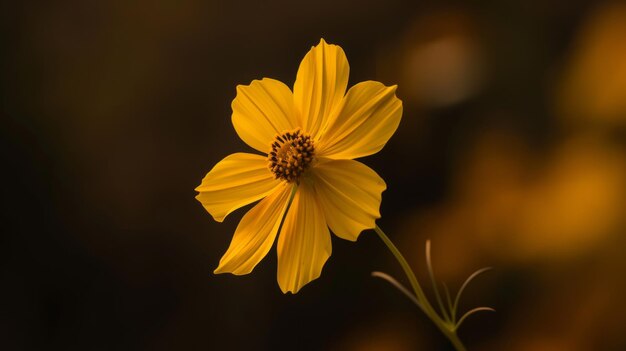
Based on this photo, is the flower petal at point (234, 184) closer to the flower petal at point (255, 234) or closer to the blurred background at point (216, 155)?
the flower petal at point (255, 234)

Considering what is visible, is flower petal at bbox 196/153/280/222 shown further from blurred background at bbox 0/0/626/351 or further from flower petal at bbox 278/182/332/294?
blurred background at bbox 0/0/626/351

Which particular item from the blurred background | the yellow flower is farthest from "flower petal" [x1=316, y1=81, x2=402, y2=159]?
the blurred background

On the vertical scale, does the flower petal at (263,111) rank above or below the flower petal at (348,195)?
above

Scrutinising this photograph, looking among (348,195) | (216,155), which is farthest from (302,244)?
(216,155)

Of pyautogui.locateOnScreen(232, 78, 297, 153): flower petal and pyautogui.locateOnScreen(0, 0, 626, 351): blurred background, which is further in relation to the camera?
pyautogui.locateOnScreen(0, 0, 626, 351): blurred background

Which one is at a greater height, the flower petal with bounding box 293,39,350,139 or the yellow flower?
the flower petal with bounding box 293,39,350,139

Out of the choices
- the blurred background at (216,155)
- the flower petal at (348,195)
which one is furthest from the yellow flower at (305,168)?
the blurred background at (216,155)

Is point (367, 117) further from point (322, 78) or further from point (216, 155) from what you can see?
point (216, 155)
